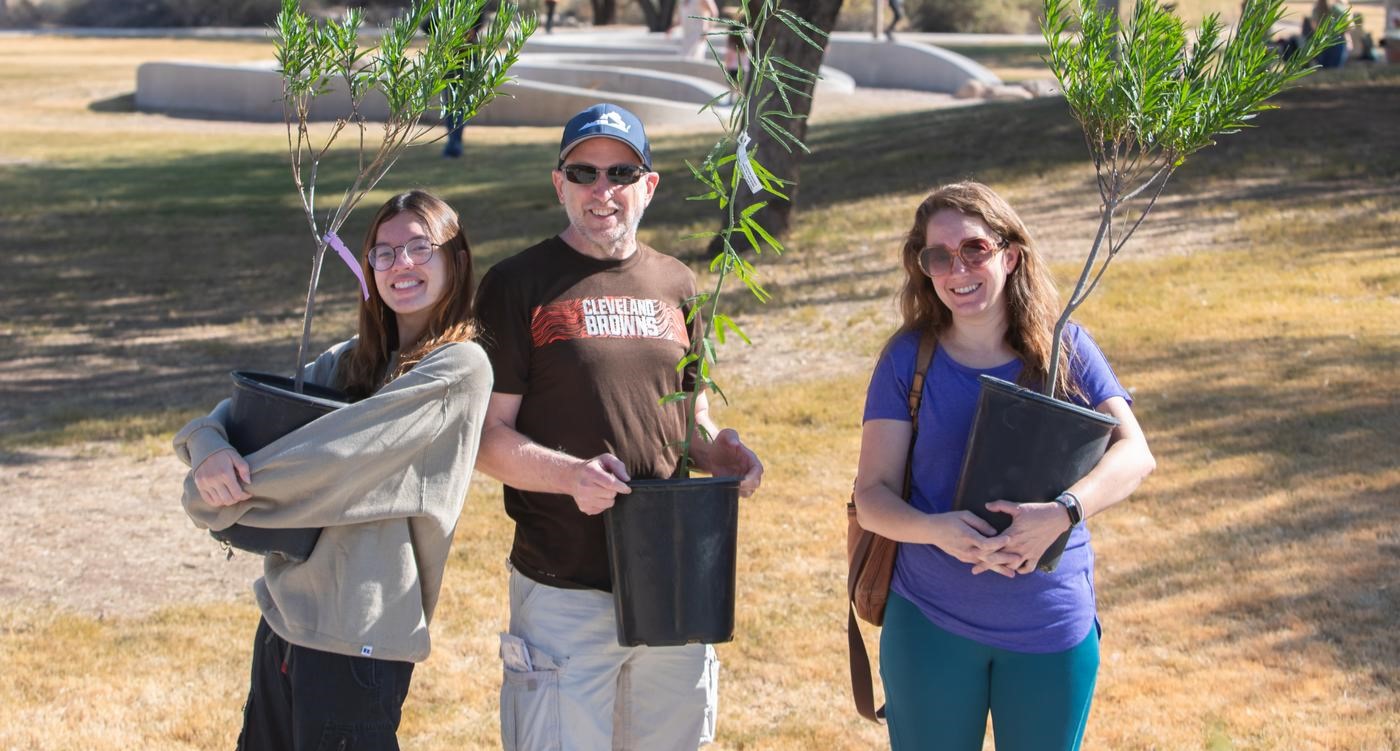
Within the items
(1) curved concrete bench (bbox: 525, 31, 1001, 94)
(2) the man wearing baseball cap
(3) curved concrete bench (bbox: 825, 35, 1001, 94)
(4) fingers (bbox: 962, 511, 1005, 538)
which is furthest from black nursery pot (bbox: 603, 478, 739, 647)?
(3) curved concrete bench (bbox: 825, 35, 1001, 94)

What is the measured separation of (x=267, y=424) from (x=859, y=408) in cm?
541

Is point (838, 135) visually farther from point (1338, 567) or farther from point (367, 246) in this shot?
point (367, 246)

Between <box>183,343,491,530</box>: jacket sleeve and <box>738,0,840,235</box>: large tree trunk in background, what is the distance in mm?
7827

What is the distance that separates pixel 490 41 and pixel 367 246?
0.49 m

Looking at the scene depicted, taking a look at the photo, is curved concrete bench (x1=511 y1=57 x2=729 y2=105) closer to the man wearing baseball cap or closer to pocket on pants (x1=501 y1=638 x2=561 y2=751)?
the man wearing baseball cap

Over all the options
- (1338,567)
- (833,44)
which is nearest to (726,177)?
(1338,567)

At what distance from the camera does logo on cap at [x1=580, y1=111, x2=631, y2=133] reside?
294 cm

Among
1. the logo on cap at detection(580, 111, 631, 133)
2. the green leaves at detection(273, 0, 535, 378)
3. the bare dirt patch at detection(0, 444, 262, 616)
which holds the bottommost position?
the bare dirt patch at detection(0, 444, 262, 616)

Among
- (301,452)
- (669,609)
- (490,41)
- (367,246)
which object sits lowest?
(669,609)

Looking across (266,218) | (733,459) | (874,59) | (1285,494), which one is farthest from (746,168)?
(874,59)

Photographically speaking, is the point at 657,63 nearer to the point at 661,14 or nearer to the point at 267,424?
the point at 661,14

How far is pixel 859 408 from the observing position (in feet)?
25.8

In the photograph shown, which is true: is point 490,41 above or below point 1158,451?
above

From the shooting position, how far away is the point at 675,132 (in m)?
20.8
